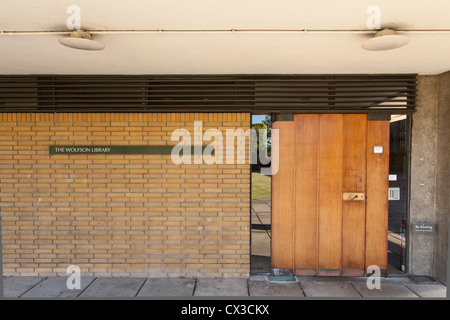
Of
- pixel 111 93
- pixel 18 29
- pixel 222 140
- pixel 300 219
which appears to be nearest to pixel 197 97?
pixel 222 140

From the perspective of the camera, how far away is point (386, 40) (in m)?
2.76

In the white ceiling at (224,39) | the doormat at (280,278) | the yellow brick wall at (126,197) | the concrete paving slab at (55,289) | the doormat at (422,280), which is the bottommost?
the concrete paving slab at (55,289)

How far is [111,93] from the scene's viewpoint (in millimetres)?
4625

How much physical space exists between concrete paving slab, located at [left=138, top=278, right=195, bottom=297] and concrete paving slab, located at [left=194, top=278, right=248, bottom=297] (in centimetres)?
14

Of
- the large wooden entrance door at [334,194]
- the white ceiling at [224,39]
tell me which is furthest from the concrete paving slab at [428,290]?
the white ceiling at [224,39]

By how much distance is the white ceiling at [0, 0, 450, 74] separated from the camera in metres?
2.50

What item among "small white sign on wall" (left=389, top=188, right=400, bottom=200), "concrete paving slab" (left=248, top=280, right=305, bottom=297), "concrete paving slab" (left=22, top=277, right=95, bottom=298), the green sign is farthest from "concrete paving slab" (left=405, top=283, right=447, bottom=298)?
"concrete paving slab" (left=22, top=277, right=95, bottom=298)

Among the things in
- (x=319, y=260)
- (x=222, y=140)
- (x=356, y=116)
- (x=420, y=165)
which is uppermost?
(x=356, y=116)

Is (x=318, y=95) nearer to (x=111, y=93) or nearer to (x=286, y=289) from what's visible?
(x=286, y=289)

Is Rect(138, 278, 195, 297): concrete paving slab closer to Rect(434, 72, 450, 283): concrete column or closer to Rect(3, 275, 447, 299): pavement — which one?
Rect(3, 275, 447, 299): pavement

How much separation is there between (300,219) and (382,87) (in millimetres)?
2680

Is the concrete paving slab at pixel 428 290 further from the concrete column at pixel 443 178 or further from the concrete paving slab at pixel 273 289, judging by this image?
the concrete paving slab at pixel 273 289

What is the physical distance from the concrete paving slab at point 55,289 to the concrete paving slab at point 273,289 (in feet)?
8.86

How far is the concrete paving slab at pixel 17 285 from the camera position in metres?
4.09
